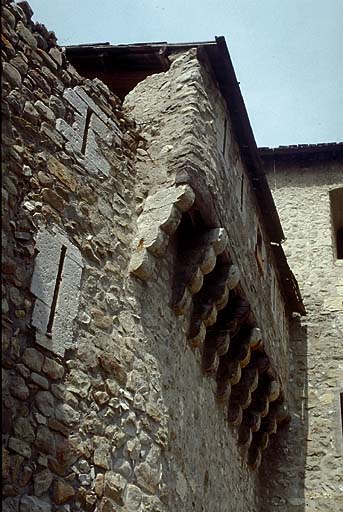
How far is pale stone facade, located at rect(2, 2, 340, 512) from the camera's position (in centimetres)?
471

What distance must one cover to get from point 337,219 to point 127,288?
7.86 meters

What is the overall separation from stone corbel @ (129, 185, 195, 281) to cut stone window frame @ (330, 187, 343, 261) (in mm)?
6053

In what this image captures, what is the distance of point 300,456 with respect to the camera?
9789 millimetres

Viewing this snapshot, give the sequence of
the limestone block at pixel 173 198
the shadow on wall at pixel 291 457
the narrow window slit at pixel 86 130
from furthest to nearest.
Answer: the shadow on wall at pixel 291 457, the limestone block at pixel 173 198, the narrow window slit at pixel 86 130

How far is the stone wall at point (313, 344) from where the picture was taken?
9.52 m

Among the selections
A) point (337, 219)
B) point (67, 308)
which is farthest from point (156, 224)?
point (337, 219)

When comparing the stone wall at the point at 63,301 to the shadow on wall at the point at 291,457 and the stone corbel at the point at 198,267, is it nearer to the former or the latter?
the stone corbel at the point at 198,267

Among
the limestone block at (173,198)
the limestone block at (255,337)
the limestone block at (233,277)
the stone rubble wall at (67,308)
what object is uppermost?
the limestone block at (173,198)

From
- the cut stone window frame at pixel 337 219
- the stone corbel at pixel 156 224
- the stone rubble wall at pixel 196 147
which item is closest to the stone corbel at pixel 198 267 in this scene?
the stone rubble wall at pixel 196 147

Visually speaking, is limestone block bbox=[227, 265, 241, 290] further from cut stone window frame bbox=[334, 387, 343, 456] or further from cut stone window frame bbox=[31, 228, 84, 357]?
cut stone window frame bbox=[334, 387, 343, 456]

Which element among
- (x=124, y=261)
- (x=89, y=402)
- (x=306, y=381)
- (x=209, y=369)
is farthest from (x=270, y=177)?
(x=89, y=402)

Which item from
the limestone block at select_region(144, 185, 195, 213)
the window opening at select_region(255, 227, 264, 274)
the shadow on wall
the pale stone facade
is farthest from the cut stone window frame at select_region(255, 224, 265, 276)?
the limestone block at select_region(144, 185, 195, 213)

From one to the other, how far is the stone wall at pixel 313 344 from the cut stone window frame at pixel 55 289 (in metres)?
5.45

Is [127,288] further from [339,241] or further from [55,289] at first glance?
[339,241]
